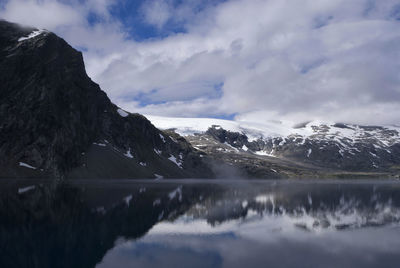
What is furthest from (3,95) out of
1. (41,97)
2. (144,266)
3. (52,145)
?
(144,266)

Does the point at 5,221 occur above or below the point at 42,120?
below

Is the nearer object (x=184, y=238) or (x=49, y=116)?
(x=184, y=238)

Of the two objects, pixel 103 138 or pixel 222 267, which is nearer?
pixel 222 267

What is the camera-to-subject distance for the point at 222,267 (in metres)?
25.6

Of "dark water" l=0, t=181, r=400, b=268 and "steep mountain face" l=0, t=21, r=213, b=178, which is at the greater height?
"steep mountain face" l=0, t=21, r=213, b=178

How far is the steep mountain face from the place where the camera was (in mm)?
141500

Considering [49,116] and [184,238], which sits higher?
[49,116]

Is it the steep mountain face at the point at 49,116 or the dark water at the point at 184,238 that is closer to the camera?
the dark water at the point at 184,238

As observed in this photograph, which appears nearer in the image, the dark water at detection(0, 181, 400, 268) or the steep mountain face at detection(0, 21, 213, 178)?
the dark water at detection(0, 181, 400, 268)

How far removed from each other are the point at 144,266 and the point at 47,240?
1050cm

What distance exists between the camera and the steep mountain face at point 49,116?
464ft

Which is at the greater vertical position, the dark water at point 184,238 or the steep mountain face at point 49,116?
the steep mountain face at point 49,116

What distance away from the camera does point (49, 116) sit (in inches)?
6019

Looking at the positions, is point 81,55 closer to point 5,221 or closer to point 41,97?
point 41,97
